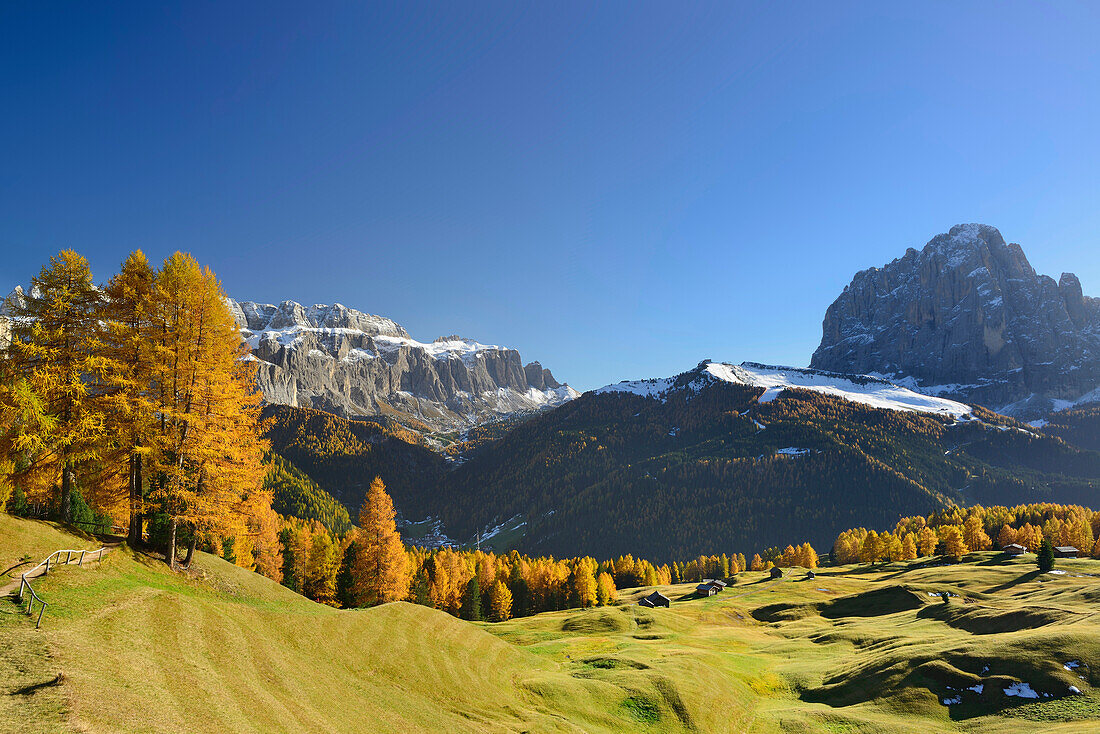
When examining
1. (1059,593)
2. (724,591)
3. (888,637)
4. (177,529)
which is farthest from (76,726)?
(724,591)

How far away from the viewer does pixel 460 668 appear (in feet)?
119

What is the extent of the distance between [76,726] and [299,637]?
53.8 feet

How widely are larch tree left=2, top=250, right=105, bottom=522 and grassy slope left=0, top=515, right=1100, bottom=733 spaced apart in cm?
446

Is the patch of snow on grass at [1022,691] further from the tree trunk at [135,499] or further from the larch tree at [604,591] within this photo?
the larch tree at [604,591]

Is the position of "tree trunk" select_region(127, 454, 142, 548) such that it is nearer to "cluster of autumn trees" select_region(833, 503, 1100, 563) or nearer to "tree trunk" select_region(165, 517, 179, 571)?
"tree trunk" select_region(165, 517, 179, 571)

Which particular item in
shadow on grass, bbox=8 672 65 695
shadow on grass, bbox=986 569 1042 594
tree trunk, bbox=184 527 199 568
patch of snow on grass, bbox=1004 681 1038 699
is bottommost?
shadow on grass, bbox=986 569 1042 594

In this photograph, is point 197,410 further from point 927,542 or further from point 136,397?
point 927,542

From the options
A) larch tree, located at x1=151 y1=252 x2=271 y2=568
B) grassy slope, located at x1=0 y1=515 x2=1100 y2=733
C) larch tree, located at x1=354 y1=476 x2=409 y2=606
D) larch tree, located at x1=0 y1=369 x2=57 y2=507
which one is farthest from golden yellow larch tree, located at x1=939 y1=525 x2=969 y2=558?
larch tree, located at x1=0 y1=369 x2=57 y2=507

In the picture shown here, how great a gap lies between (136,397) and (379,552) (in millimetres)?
38828

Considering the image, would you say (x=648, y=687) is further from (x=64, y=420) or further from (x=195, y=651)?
(x=64, y=420)

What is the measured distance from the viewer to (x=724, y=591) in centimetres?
12850

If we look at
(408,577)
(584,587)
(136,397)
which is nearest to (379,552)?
(408,577)

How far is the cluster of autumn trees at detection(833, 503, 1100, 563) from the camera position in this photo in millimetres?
122312

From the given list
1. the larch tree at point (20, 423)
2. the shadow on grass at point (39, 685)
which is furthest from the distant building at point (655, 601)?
the shadow on grass at point (39, 685)
